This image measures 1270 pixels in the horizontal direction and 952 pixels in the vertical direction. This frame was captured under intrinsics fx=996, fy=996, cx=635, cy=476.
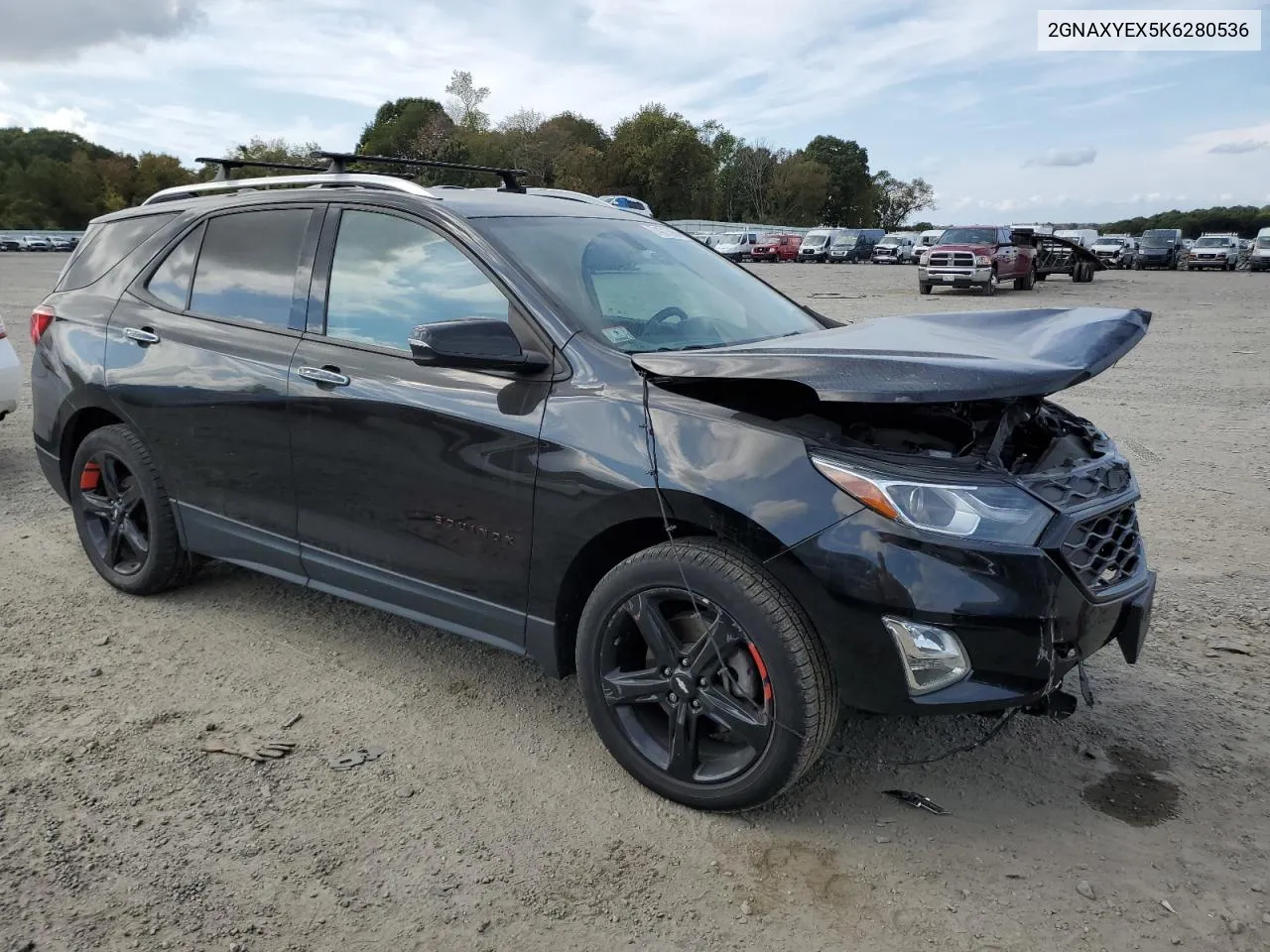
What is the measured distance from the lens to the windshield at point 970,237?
84.1 ft

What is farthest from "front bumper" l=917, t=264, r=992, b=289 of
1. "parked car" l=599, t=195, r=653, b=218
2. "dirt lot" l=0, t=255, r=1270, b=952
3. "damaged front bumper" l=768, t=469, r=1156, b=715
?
"damaged front bumper" l=768, t=469, r=1156, b=715

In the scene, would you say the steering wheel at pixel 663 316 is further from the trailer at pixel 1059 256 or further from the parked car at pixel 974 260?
the trailer at pixel 1059 256

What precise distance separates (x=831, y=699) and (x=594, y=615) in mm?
741

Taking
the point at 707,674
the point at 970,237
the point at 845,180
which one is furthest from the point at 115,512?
the point at 845,180

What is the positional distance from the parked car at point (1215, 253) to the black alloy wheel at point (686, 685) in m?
47.3

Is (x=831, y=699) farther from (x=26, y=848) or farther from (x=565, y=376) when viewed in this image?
(x=26, y=848)

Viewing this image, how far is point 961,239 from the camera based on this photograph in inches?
1016

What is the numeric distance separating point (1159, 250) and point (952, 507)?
47795 millimetres

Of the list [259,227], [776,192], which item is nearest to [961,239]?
[259,227]

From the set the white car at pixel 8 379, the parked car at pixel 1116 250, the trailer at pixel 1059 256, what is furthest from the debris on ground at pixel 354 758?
the parked car at pixel 1116 250

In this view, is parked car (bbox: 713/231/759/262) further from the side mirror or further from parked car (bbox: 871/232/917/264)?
the side mirror

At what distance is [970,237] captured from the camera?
25.9 metres

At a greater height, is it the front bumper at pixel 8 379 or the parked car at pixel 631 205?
the parked car at pixel 631 205

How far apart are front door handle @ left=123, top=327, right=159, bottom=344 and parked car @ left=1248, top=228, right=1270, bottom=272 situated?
152 feet
